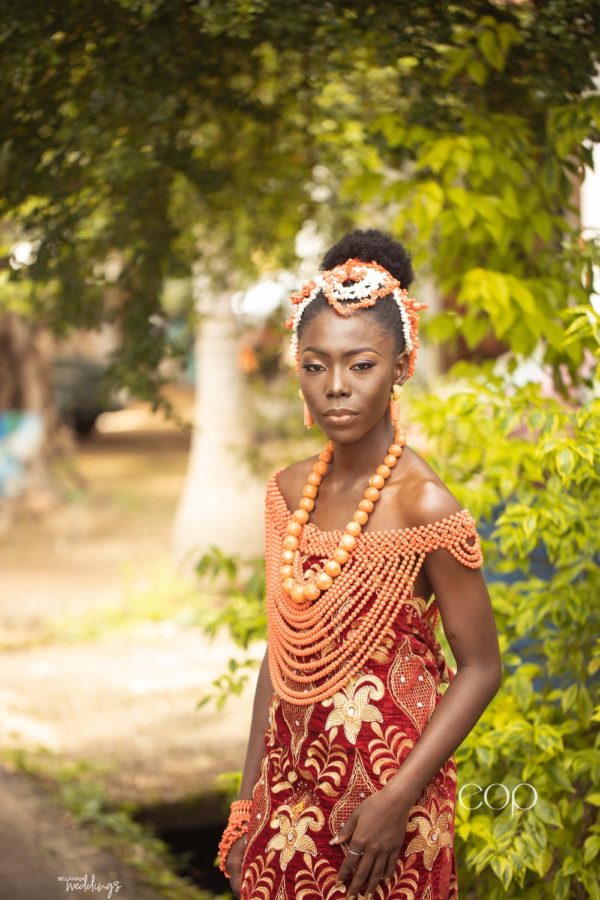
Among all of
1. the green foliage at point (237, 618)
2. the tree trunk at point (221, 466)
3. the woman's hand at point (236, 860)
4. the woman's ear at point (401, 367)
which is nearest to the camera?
the woman's ear at point (401, 367)

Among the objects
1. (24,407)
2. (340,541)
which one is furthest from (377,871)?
(24,407)

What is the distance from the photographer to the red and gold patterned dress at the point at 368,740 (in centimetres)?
212

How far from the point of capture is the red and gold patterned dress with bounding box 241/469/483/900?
2.12m

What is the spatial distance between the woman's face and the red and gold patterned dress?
0.23m

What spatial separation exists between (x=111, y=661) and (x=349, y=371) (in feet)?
16.8

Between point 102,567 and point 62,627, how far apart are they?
170 centimetres

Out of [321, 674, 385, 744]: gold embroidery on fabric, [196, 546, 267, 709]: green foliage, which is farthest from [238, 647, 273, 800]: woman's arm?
[196, 546, 267, 709]: green foliage

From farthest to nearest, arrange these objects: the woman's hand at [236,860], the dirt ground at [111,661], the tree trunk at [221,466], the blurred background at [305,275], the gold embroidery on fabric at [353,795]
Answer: the tree trunk at [221,466], the dirt ground at [111,661], the blurred background at [305,275], the woman's hand at [236,860], the gold embroidery on fabric at [353,795]

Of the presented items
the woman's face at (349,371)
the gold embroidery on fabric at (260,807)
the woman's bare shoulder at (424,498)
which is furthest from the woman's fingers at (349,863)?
the woman's face at (349,371)

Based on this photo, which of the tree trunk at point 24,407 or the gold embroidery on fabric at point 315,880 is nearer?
the gold embroidery on fabric at point 315,880

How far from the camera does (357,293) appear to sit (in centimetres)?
Result: 217

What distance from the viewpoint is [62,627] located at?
7.51 metres

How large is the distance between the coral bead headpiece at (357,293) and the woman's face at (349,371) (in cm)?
3

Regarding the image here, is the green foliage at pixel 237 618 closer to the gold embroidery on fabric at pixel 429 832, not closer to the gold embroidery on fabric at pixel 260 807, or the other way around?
the gold embroidery on fabric at pixel 260 807
